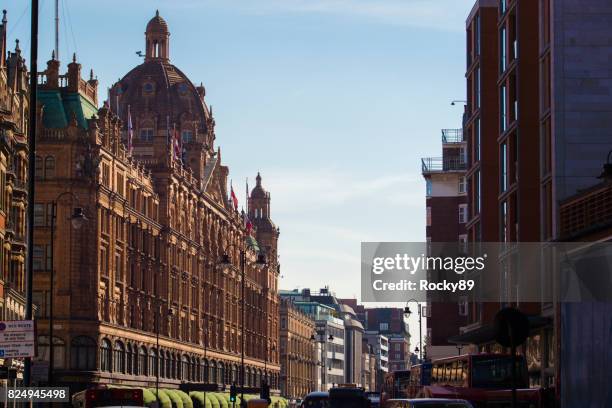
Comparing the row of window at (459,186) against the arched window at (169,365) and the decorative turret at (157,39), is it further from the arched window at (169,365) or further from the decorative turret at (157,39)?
the decorative turret at (157,39)

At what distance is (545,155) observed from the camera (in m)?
59.7

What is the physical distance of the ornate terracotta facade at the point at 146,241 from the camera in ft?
307

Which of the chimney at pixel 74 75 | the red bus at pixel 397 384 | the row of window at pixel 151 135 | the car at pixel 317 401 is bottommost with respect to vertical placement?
the car at pixel 317 401

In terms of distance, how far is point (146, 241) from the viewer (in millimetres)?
110938

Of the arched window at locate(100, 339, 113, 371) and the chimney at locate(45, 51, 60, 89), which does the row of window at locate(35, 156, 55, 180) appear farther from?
the arched window at locate(100, 339, 113, 371)

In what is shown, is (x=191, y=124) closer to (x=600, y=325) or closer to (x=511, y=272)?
(x=511, y=272)

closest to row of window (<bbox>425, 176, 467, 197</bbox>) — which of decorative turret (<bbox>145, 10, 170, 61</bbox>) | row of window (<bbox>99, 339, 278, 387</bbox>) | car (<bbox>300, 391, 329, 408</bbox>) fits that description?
row of window (<bbox>99, 339, 278, 387</bbox>)

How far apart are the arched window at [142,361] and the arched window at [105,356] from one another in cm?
902

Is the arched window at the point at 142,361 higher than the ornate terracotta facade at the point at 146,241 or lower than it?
lower

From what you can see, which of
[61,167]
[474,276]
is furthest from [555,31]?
[61,167]

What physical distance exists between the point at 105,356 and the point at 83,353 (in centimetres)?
290

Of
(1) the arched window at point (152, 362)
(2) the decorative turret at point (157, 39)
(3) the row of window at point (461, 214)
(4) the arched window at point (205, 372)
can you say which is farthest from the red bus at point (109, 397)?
(2) the decorative turret at point (157, 39)
